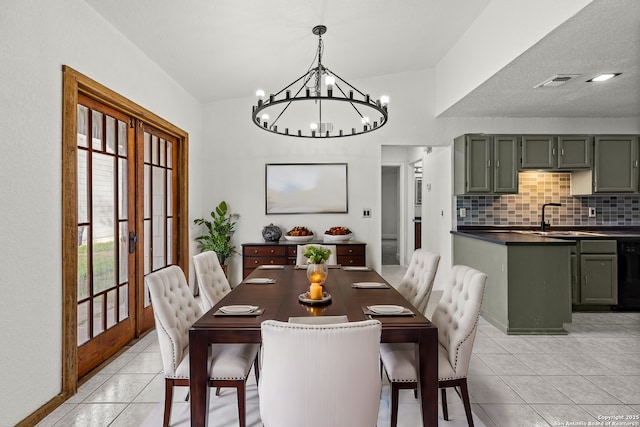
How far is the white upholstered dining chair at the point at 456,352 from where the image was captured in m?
1.93

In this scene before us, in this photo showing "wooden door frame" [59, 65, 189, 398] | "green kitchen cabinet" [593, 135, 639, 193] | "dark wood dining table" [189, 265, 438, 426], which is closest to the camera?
"dark wood dining table" [189, 265, 438, 426]

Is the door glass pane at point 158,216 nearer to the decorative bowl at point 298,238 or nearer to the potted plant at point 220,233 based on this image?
the potted plant at point 220,233

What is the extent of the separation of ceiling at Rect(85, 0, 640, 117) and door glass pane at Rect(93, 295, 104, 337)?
87.4 inches

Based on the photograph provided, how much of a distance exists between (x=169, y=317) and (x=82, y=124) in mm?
1742

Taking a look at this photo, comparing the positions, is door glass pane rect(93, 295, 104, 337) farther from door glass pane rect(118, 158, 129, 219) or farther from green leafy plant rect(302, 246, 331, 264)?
green leafy plant rect(302, 246, 331, 264)

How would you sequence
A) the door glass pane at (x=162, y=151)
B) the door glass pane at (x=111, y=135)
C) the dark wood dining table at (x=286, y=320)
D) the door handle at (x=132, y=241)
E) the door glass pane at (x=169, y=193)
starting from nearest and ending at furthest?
the dark wood dining table at (x=286, y=320) < the door glass pane at (x=111, y=135) < the door handle at (x=132, y=241) < the door glass pane at (x=162, y=151) < the door glass pane at (x=169, y=193)

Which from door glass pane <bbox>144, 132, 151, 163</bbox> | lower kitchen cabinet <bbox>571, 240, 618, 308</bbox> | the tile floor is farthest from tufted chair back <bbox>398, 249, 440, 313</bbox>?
door glass pane <bbox>144, 132, 151, 163</bbox>

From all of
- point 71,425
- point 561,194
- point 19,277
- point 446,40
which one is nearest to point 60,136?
point 19,277

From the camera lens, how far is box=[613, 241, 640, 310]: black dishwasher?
434 centimetres

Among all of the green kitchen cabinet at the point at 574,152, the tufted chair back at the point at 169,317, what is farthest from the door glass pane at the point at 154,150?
the green kitchen cabinet at the point at 574,152

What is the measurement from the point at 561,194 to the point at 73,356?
5728mm

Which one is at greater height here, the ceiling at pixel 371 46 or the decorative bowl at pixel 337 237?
the ceiling at pixel 371 46

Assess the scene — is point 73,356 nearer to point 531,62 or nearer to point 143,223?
point 143,223

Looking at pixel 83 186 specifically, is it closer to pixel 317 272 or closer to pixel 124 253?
pixel 124 253
